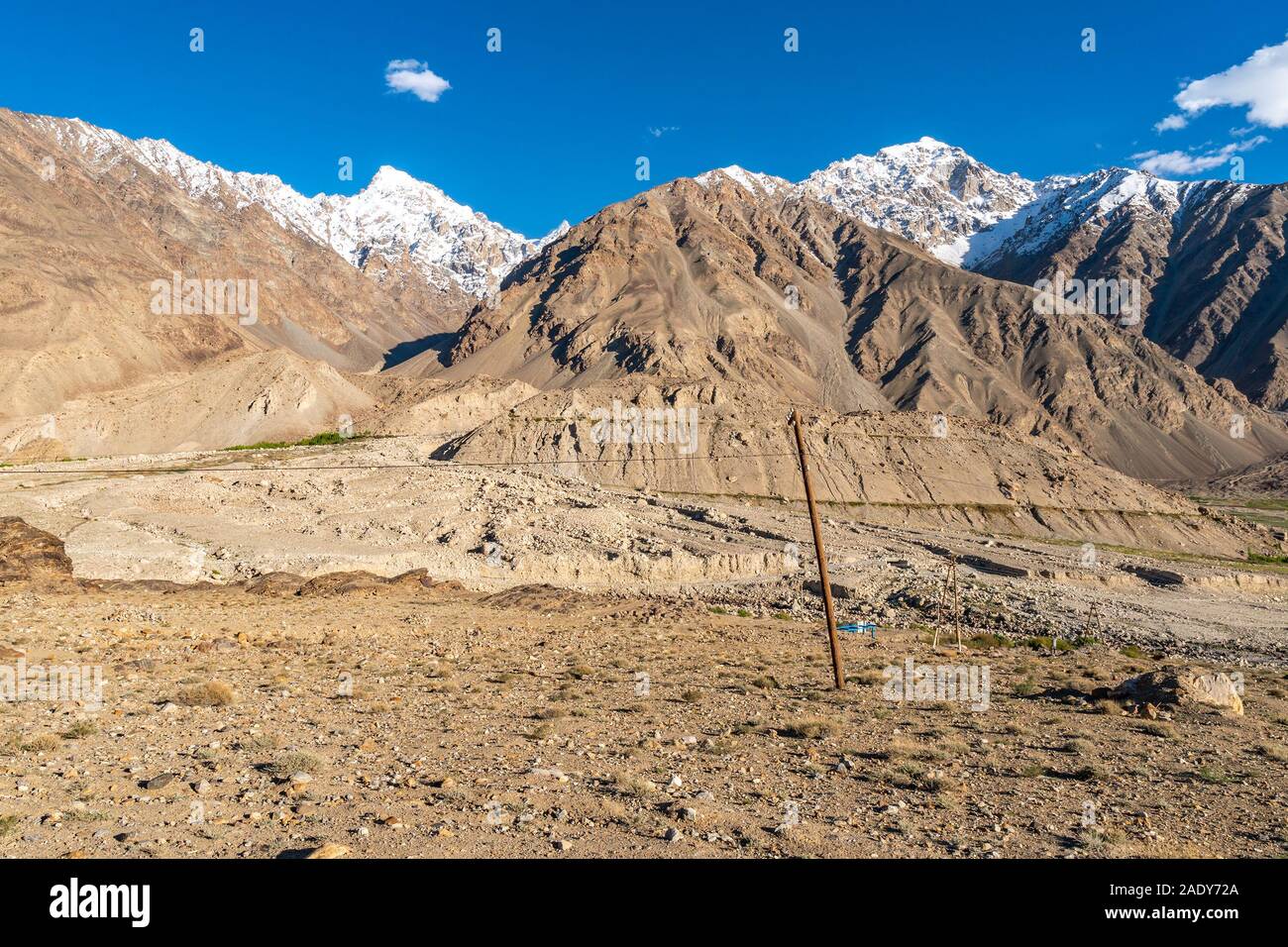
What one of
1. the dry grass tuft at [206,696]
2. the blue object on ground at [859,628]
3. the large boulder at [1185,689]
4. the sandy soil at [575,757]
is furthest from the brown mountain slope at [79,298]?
the large boulder at [1185,689]

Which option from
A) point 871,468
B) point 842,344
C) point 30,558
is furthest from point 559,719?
point 842,344

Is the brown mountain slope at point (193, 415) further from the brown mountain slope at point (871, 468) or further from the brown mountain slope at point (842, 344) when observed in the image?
the brown mountain slope at point (842, 344)

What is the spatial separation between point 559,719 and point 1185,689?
12.2 metres

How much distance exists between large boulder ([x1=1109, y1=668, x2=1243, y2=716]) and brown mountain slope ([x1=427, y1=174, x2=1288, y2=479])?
10773cm

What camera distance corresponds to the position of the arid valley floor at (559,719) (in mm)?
7770

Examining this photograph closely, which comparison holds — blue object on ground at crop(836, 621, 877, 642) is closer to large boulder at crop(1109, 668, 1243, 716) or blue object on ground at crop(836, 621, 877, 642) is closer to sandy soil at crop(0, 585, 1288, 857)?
sandy soil at crop(0, 585, 1288, 857)

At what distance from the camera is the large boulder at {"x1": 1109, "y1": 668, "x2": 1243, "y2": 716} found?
47.5 ft

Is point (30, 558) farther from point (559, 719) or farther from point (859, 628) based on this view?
point (859, 628)

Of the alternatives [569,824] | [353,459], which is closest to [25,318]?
[353,459]

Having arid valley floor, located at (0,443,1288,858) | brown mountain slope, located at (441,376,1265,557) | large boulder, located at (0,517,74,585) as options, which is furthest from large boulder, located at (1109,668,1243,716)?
brown mountain slope, located at (441,376,1265,557)

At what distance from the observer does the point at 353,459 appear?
2288 inches

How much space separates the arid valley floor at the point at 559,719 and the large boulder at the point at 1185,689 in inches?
16.2

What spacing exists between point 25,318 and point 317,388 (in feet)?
145

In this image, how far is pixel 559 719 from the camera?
12641 mm
